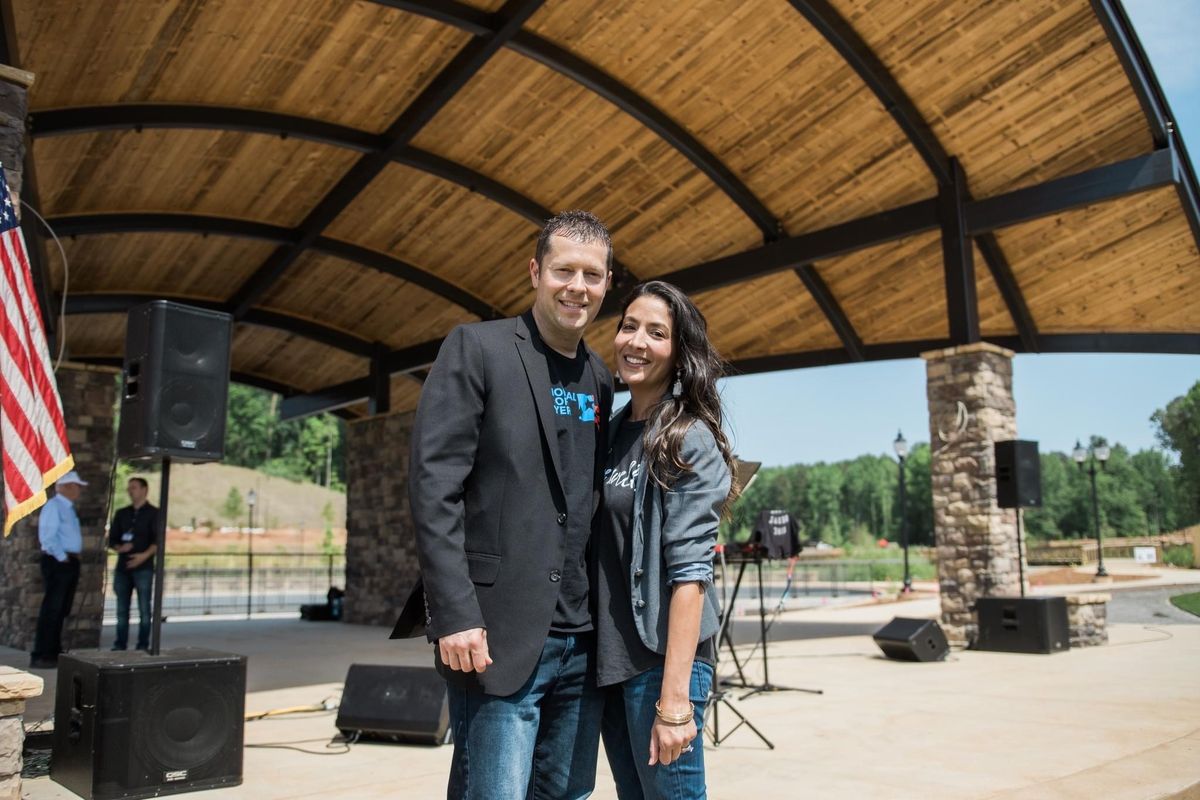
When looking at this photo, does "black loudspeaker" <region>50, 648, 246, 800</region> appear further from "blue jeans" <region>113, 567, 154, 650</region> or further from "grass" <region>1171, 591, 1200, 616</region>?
"grass" <region>1171, 591, 1200, 616</region>

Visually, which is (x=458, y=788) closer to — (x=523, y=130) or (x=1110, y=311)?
(x=523, y=130)

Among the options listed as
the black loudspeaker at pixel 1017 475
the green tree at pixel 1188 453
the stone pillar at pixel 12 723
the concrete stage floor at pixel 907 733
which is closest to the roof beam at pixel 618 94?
the black loudspeaker at pixel 1017 475

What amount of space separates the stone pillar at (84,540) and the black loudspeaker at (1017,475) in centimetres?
1017

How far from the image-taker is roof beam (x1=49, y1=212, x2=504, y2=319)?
32.1 ft

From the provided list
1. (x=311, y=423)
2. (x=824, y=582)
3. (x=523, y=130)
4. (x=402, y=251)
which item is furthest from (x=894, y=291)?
(x=311, y=423)

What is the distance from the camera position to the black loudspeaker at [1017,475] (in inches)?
362

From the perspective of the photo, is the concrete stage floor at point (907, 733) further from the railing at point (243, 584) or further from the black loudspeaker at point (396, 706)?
the railing at point (243, 584)

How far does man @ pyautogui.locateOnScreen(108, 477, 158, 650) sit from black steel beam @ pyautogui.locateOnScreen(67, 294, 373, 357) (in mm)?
3525

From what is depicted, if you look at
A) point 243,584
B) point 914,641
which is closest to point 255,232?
point 914,641

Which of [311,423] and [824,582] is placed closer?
[824,582]

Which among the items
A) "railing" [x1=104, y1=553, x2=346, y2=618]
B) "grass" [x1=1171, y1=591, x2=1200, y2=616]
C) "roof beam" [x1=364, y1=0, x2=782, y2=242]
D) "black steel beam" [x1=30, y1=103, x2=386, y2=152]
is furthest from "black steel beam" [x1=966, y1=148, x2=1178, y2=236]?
"railing" [x1=104, y1=553, x2=346, y2=618]

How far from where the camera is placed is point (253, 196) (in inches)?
404

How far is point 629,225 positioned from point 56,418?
727cm

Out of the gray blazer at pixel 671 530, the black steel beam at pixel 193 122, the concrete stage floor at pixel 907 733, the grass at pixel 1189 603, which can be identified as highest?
the black steel beam at pixel 193 122
